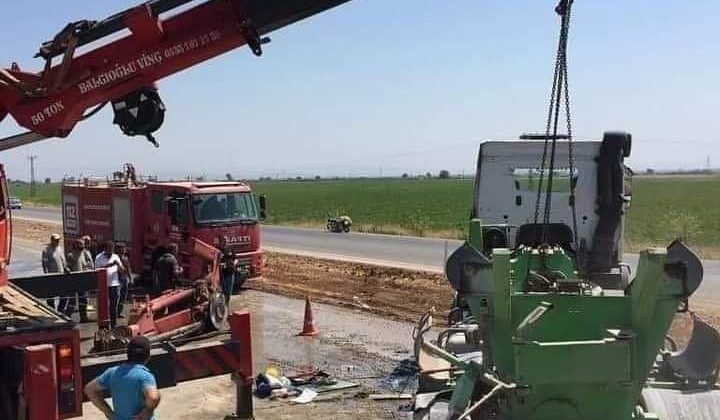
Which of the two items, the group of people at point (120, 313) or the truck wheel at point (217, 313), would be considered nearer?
the group of people at point (120, 313)

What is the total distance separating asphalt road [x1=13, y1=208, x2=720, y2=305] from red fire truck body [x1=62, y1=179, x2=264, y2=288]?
4.57 m

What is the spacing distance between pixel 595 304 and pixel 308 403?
14.9ft

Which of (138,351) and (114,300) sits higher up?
(138,351)

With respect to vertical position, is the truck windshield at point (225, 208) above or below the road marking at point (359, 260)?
above

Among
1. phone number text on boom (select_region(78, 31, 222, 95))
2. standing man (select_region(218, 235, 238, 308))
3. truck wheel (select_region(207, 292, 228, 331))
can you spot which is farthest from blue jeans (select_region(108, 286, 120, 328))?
phone number text on boom (select_region(78, 31, 222, 95))

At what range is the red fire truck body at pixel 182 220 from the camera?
18359mm

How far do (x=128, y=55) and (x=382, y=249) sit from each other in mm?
20868

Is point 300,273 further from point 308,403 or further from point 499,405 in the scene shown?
point 499,405

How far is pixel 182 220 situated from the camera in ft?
60.3

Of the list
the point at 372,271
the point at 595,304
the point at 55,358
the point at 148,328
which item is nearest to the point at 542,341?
the point at 595,304

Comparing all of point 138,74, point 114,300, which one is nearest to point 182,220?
point 114,300

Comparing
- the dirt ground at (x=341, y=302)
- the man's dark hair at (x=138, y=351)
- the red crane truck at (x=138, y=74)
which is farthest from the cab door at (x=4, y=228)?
the man's dark hair at (x=138, y=351)

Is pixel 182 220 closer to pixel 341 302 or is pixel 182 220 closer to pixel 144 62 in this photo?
pixel 341 302

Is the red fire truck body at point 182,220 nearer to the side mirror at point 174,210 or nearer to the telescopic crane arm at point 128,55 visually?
the side mirror at point 174,210
